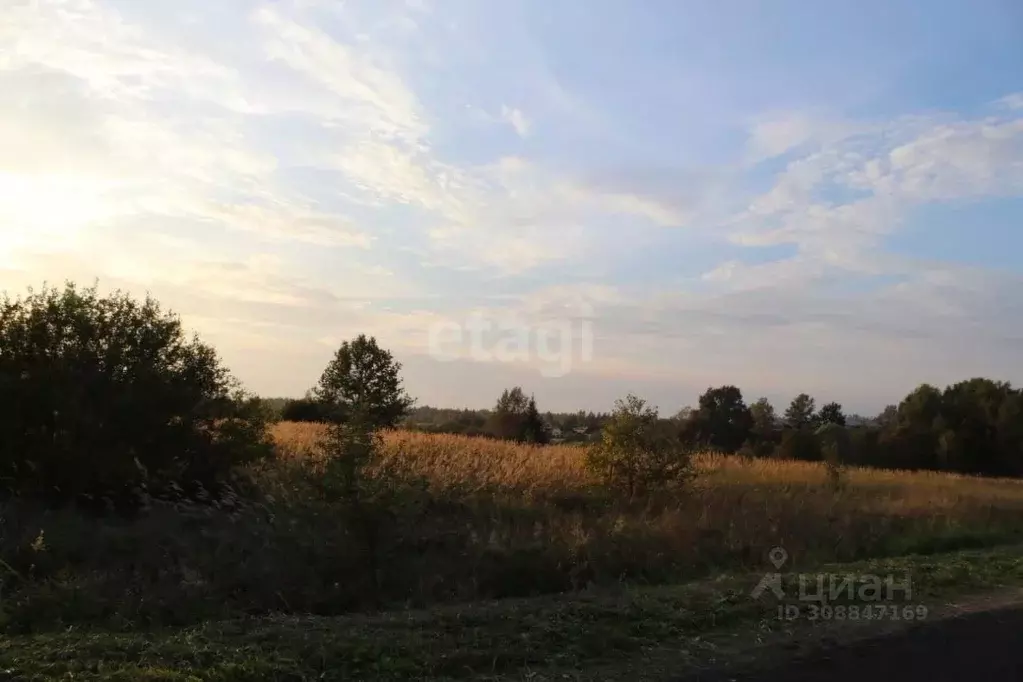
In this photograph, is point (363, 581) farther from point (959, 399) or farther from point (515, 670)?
point (959, 399)

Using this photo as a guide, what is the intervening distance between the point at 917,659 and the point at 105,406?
12.0 metres

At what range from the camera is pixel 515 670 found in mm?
6449

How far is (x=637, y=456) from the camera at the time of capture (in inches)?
695

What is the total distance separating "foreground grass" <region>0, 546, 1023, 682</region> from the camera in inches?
234

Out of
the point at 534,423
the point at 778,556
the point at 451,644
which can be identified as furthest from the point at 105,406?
the point at 534,423

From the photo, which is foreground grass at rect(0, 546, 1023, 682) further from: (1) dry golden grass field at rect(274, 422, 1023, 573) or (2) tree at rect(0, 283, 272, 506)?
(2) tree at rect(0, 283, 272, 506)

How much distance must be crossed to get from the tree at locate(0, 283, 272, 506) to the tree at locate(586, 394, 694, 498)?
306 inches

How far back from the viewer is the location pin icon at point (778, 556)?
1275 centimetres

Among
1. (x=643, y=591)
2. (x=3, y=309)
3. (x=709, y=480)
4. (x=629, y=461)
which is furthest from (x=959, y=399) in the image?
(x=3, y=309)

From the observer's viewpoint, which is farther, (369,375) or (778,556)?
(369,375)

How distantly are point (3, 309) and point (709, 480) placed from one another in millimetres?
18023

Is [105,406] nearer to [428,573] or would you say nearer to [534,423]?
[428,573]

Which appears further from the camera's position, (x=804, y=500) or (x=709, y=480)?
(x=709, y=480)

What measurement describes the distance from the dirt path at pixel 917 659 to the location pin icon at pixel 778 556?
4300 millimetres
